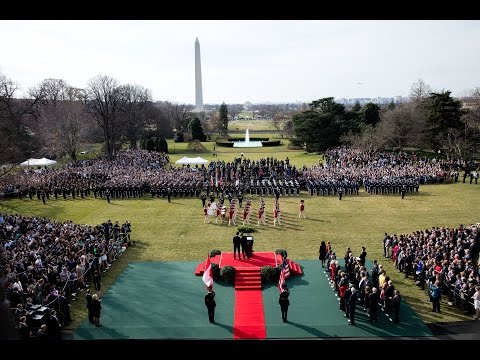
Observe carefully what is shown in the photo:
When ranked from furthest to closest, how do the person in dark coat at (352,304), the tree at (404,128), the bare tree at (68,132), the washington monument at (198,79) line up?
the washington monument at (198,79), the bare tree at (68,132), the tree at (404,128), the person in dark coat at (352,304)

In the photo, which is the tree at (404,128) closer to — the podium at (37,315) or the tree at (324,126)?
the tree at (324,126)

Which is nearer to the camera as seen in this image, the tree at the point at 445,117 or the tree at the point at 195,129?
the tree at the point at 445,117

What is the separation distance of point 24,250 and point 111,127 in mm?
35722

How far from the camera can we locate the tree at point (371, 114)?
55247 mm

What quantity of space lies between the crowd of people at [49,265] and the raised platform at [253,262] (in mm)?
4205

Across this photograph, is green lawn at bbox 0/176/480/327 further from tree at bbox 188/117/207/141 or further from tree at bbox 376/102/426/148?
tree at bbox 188/117/207/141

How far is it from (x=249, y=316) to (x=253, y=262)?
395 cm

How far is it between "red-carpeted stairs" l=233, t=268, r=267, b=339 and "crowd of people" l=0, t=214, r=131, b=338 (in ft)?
13.9

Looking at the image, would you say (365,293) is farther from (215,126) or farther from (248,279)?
(215,126)

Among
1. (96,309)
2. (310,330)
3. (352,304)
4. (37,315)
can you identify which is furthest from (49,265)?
(352,304)

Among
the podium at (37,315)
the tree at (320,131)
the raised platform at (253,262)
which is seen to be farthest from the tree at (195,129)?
the podium at (37,315)

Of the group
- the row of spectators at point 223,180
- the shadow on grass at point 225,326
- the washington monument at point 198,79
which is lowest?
the shadow on grass at point 225,326

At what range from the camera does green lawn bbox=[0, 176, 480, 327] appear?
701 inches
